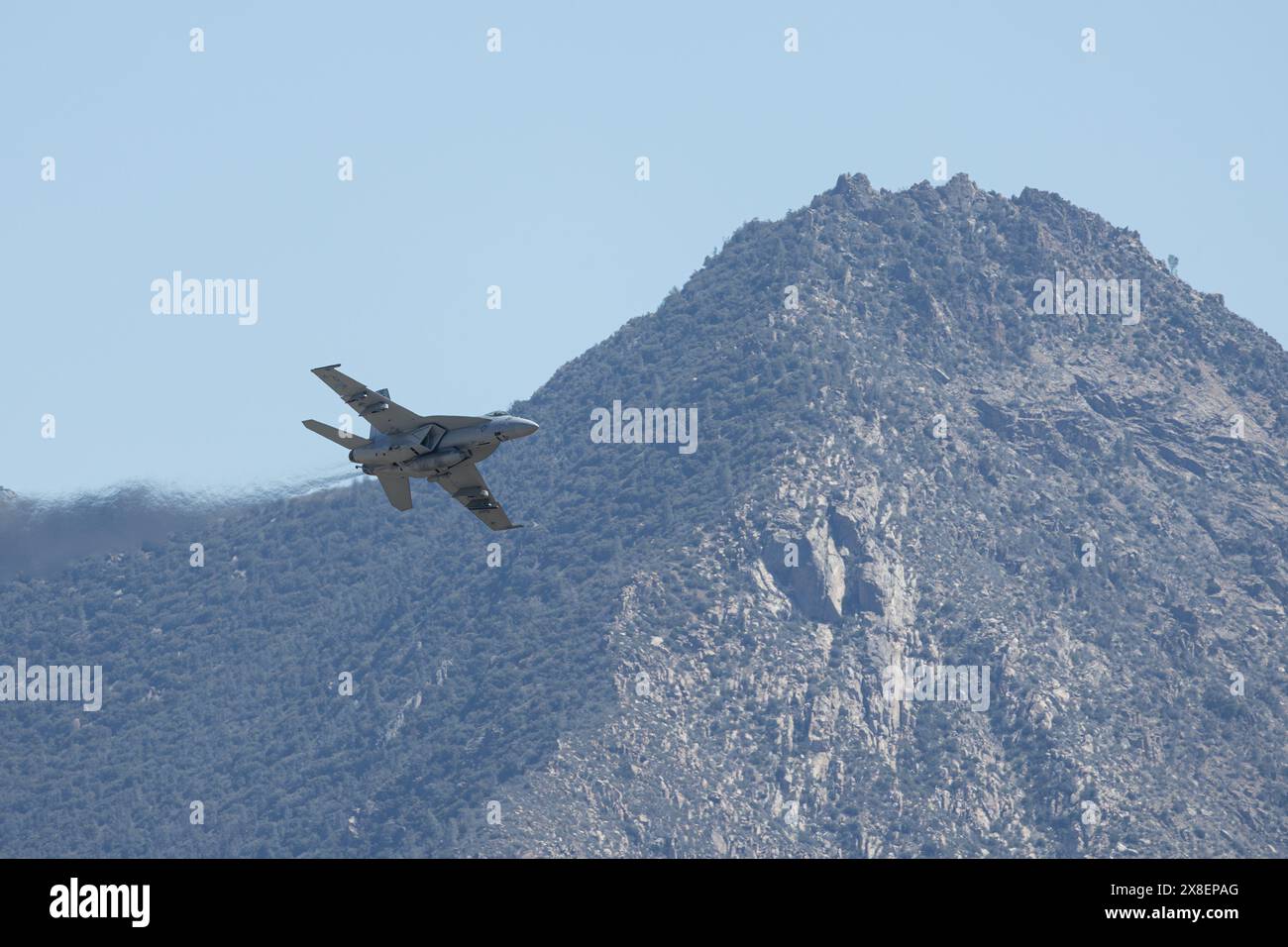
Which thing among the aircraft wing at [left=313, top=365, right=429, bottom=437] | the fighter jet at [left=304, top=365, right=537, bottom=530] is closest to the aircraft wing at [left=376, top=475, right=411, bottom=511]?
the fighter jet at [left=304, top=365, right=537, bottom=530]

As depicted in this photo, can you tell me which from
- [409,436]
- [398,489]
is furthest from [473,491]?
[409,436]

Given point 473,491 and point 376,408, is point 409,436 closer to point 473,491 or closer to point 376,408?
point 376,408

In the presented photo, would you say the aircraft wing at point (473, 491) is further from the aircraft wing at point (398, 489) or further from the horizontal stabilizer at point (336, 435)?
the horizontal stabilizer at point (336, 435)

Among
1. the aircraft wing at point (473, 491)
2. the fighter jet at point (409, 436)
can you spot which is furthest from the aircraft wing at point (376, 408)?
the aircraft wing at point (473, 491)

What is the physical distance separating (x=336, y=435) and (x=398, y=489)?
6.21 meters

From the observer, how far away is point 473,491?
9356 cm

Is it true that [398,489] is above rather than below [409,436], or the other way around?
below

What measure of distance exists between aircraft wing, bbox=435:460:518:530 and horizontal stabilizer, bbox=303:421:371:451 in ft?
11.0
